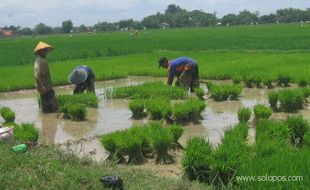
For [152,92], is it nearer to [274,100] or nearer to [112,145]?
[274,100]

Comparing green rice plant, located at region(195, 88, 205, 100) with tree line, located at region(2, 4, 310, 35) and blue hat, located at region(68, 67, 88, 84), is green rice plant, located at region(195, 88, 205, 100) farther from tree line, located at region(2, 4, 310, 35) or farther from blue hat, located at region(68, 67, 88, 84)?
tree line, located at region(2, 4, 310, 35)

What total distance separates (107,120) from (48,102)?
1.61 metres

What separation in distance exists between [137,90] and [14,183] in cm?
762

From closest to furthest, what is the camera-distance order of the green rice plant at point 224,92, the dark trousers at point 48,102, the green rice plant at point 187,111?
the green rice plant at point 187,111 < the dark trousers at point 48,102 < the green rice plant at point 224,92

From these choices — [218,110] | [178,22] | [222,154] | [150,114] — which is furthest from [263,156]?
[178,22]

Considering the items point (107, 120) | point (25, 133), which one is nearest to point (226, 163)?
point (25, 133)

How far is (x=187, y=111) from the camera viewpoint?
830 centimetres

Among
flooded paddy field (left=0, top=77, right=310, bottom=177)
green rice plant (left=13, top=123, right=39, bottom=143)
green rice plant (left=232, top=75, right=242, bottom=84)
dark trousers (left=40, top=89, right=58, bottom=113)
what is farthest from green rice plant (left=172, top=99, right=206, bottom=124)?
green rice plant (left=232, top=75, right=242, bottom=84)

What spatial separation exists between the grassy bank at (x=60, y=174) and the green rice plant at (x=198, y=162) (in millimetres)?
291

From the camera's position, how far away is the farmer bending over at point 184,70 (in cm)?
1108

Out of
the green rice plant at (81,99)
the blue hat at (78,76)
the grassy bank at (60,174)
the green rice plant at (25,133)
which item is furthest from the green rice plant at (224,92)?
the grassy bank at (60,174)

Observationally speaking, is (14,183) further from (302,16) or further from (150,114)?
(302,16)

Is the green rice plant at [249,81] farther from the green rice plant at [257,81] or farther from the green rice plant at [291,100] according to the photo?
the green rice plant at [291,100]

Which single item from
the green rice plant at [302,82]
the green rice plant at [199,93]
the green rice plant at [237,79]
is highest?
the green rice plant at [199,93]
